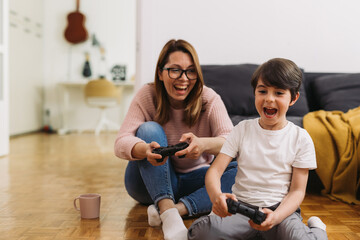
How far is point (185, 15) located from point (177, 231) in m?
1.81

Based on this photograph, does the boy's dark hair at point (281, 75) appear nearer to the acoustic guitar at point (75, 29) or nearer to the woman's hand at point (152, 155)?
the woman's hand at point (152, 155)

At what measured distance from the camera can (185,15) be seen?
8.79ft

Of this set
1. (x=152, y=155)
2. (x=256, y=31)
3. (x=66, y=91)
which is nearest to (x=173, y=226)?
(x=152, y=155)

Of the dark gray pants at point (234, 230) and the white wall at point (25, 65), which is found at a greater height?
the white wall at point (25, 65)

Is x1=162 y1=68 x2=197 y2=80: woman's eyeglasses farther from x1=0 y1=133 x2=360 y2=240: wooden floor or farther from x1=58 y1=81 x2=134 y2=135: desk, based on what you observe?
x1=58 y1=81 x2=134 y2=135: desk

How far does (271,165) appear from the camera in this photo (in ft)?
3.67

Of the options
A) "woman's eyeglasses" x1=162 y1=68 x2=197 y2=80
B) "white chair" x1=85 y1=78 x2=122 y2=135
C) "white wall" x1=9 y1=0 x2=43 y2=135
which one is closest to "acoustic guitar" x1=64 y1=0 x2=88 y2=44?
"white wall" x1=9 y1=0 x2=43 y2=135

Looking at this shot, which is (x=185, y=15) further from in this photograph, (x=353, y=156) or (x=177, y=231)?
(x=177, y=231)

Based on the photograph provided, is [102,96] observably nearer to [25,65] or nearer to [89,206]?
[25,65]

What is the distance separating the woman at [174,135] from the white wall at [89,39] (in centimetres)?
409

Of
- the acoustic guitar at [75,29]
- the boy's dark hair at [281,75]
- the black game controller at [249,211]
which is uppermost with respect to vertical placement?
the acoustic guitar at [75,29]

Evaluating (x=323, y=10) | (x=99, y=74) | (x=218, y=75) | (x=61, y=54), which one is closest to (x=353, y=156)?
(x=218, y=75)

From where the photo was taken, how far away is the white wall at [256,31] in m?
2.68

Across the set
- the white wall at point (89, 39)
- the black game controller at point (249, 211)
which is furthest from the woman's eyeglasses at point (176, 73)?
the white wall at point (89, 39)
